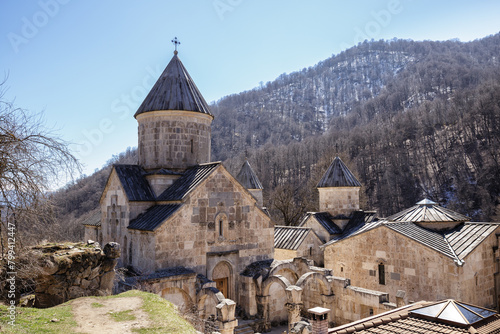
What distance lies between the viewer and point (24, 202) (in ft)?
17.2

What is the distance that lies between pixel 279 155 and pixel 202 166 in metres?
57.6

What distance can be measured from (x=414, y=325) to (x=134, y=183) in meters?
11.6

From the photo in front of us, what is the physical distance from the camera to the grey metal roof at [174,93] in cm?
1558

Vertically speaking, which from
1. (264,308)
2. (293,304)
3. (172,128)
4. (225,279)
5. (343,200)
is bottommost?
(264,308)

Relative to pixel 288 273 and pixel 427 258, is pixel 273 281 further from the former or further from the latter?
pixel 427 258

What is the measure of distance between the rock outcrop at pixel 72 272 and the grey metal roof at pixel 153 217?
7.79 feet

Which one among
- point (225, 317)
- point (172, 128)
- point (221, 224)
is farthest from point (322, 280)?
point (172, 128)

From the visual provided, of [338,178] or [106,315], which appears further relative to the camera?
[338,178]

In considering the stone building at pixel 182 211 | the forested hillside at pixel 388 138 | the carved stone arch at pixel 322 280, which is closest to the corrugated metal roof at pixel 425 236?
the carved stone arch at pixel 322 280

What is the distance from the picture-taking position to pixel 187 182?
14.1 meters

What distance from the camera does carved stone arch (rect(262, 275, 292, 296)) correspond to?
1274 centimetres

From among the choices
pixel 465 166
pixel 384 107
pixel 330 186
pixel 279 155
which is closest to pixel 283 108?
pixel 384 107

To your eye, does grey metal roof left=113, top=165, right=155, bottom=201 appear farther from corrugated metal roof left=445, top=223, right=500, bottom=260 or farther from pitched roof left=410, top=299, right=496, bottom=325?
corrugated metal roof left=445, top=223, right=500, bottom=260

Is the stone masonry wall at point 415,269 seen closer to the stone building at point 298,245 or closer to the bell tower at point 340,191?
the stone building at point 298,245
